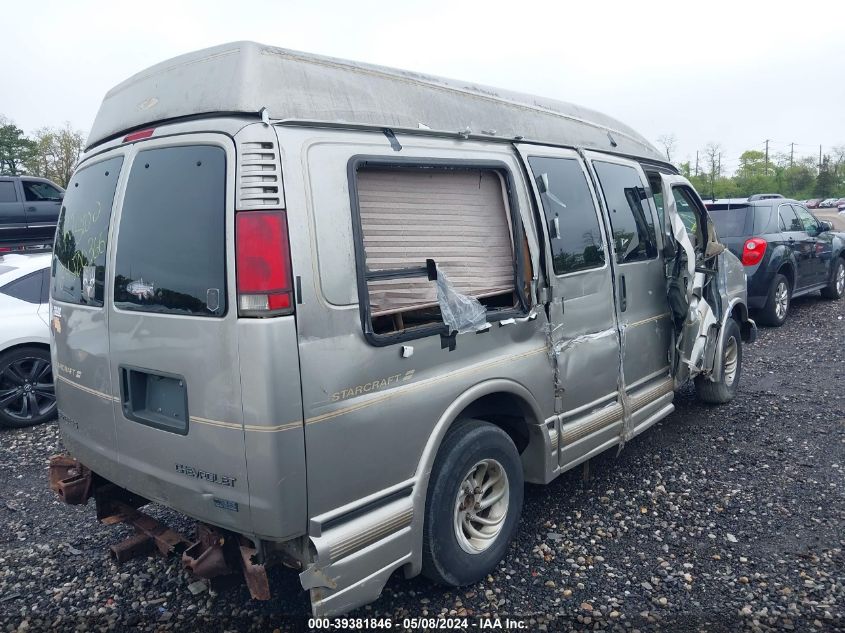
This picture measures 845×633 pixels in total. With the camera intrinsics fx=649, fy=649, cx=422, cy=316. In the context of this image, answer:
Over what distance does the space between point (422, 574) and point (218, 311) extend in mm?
1674

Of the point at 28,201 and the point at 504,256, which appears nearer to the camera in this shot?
the point at 504,256

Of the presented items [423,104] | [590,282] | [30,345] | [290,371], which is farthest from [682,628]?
[30,345]

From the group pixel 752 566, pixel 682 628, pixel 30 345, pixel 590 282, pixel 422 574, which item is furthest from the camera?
pixel 30 345

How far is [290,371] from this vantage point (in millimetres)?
2371

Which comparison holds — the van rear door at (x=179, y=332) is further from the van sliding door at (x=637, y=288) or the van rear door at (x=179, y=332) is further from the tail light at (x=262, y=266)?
the van sliding door at (x=637, y=288)

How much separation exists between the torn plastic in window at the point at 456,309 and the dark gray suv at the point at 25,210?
12.8 metres

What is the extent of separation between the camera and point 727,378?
19.9ft

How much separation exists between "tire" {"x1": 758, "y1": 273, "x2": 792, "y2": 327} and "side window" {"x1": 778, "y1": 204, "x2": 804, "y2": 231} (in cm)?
79

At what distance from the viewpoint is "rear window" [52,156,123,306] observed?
298cm

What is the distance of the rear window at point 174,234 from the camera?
248 cm

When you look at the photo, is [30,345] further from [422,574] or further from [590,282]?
[590,282]

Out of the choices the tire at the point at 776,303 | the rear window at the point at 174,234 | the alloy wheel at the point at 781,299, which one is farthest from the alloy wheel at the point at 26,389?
the alloy wheel at the point at 781,299

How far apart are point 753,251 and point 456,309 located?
7.55 meters

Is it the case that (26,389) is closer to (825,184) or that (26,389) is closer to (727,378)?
(727,378)
